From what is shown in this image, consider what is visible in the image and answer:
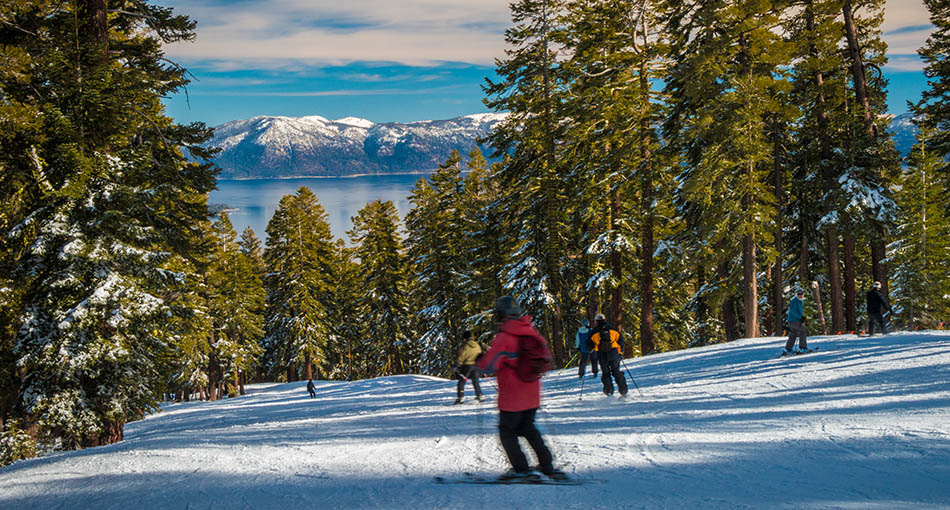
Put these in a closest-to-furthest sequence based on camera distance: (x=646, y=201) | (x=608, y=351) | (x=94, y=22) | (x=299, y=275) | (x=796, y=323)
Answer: (x=608, y=351) → (x=94, y=22) → (x=796, y=323) → (x=646, y=201) → (x=299, y=275)

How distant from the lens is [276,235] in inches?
1810

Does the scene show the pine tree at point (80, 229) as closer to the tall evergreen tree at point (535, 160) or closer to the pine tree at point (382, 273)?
the tall evergreen tree at point (535, 160)

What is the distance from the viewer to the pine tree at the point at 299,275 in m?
43.8

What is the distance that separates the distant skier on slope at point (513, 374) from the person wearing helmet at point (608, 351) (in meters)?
6.68

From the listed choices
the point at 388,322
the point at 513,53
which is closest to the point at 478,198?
the point at 513,53

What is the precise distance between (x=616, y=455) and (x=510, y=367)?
10.3 ft

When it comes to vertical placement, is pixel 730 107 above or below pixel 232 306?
above

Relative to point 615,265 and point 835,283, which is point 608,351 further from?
point 835,283

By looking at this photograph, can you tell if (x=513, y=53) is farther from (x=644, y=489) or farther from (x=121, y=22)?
(x=644, y=489)

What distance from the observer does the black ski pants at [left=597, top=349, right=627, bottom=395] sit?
43.3 feet

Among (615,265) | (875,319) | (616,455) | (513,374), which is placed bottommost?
(616,455)

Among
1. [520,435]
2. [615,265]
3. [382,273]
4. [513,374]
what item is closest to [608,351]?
[520,435]

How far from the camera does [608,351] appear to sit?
13.1 metres

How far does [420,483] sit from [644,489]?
273cm
